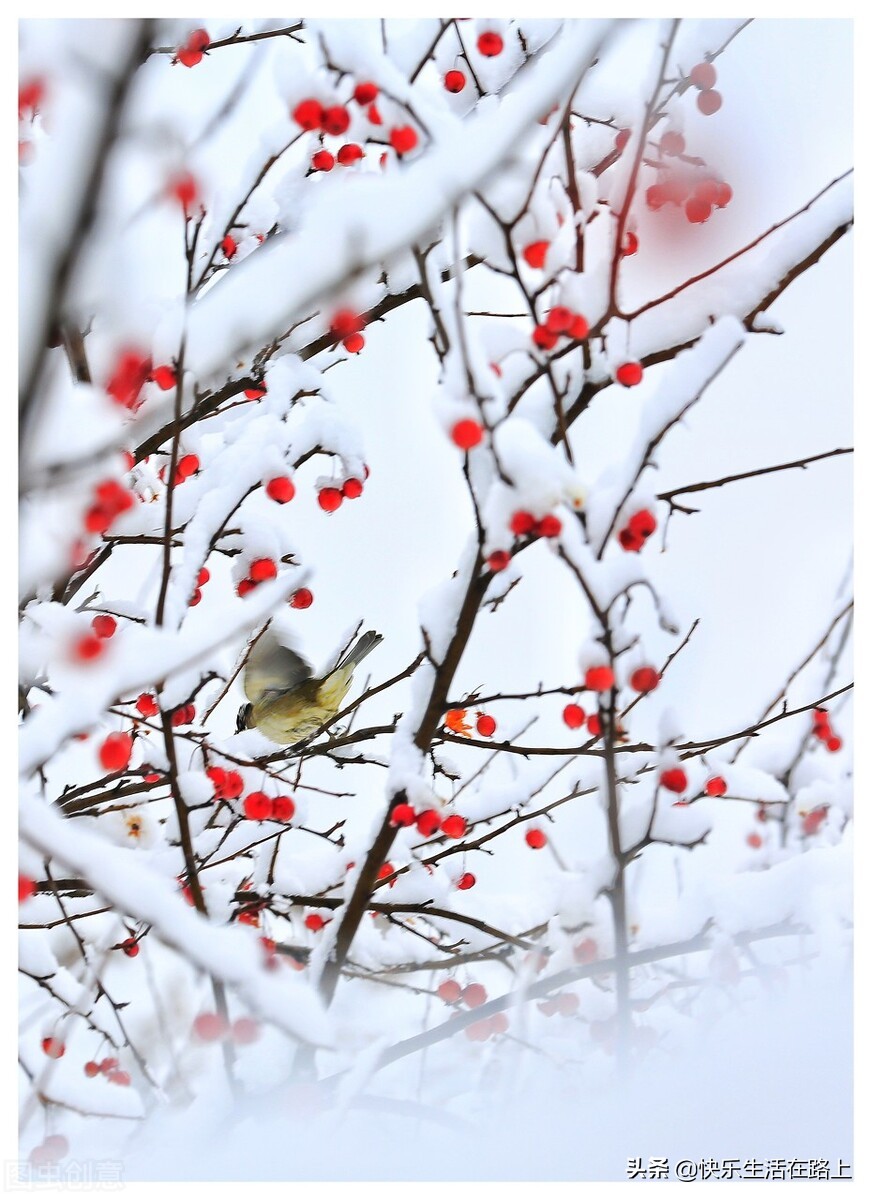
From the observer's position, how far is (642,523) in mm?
907

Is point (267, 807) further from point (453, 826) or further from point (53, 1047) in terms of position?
point (53, 1047)

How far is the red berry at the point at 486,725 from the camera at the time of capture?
1327 mm

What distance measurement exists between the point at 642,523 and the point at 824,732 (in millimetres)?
487

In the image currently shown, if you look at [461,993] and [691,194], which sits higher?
[691,194]

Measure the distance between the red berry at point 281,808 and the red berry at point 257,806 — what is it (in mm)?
10

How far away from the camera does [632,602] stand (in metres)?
0.93

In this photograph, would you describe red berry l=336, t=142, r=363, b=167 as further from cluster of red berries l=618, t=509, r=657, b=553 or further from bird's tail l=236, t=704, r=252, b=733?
bird's tail l=236, t=704, r=252, b=733

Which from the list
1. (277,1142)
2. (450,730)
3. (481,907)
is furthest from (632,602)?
(277,1142)

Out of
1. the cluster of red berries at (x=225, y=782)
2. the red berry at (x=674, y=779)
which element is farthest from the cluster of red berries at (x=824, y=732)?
the cluster of red berries at (x=225, y=782)

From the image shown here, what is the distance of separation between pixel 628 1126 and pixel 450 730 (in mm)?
514

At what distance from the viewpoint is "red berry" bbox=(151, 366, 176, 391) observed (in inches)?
44.6

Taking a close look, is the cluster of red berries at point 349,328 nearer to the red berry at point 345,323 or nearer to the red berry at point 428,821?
the red berry at point 345,323

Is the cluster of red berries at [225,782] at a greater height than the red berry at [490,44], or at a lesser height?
lesser

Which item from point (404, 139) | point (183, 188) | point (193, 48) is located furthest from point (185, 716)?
point (193, 48)
